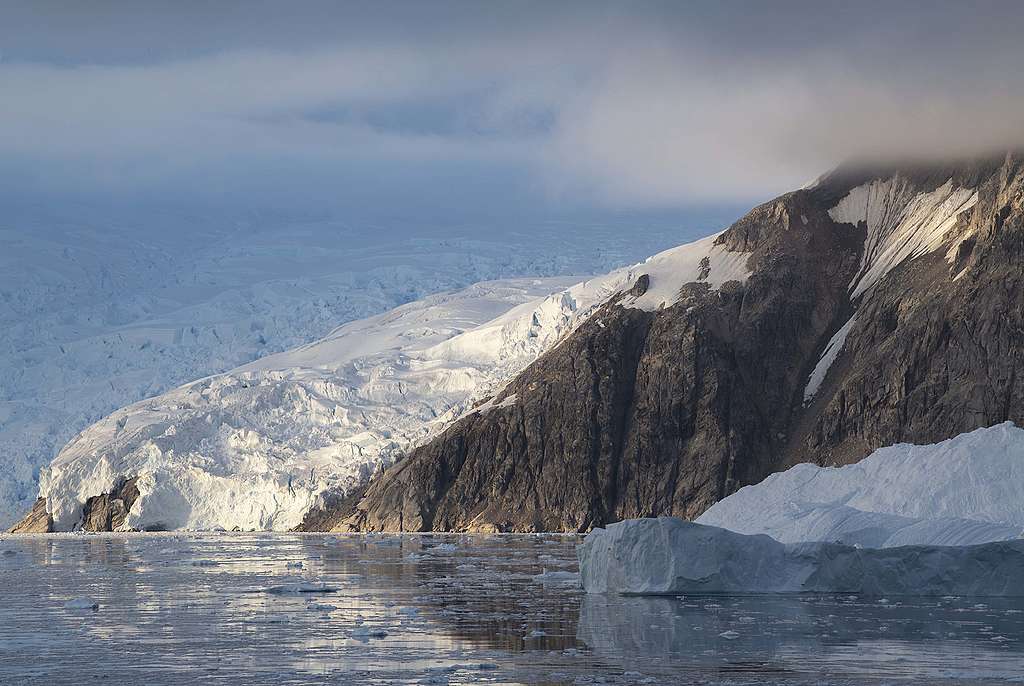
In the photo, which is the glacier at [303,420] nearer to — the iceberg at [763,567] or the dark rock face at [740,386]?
the dark rock face at [740,386]

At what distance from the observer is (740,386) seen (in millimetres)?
109188

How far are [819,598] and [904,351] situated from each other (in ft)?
203

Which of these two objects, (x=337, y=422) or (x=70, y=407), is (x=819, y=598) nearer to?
(x=337, y=422)

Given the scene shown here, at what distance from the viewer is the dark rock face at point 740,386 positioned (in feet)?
321

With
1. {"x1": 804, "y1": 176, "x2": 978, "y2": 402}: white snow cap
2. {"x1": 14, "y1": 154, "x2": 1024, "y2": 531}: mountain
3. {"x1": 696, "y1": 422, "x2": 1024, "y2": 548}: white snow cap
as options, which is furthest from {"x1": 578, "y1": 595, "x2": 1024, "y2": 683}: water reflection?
{"x1": 804, "y1": 176, "x2": 978, "y2": 402}: white snow cap

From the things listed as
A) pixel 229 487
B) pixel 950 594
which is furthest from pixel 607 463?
pixel 950 594

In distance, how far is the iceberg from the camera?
4147cm

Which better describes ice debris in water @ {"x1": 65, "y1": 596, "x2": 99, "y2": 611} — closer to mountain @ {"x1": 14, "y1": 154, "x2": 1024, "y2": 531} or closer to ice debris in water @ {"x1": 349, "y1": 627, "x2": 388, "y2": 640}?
ice debris in water @ {"x1": 349, "y1": 627, "x2": 388, "y2": 640}

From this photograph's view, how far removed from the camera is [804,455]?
103 m

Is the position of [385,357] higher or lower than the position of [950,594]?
higher

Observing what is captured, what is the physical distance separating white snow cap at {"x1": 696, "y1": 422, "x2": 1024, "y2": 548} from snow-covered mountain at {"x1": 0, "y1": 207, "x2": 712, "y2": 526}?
9749 cm

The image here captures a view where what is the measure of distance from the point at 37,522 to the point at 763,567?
93803 mm

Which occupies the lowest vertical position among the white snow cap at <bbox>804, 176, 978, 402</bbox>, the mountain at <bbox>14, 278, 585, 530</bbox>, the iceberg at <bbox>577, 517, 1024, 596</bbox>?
the iceberg at <bbox>577, 517, 1024, 596</bbox>

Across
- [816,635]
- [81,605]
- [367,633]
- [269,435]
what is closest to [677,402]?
[269,435]
